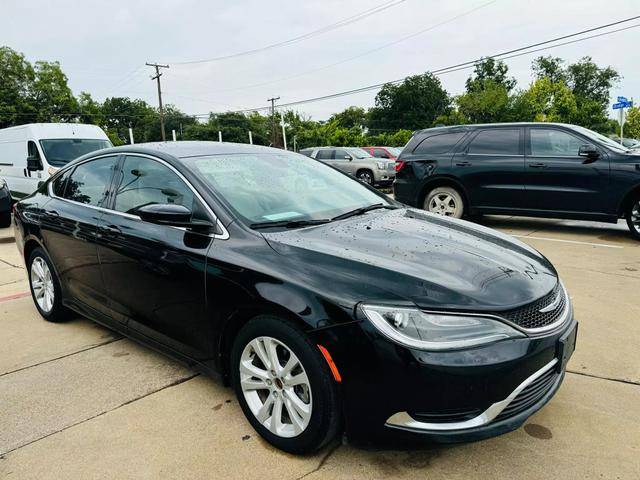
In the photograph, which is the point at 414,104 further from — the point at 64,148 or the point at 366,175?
the point at 64,148

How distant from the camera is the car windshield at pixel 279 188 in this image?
288 cm

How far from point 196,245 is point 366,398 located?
1.27 meters

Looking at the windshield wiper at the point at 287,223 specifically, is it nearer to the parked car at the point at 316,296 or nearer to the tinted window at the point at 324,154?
the parked car at the point at 316,296

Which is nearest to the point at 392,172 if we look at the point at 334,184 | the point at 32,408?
the point at 334,184

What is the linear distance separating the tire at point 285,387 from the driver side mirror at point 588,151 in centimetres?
661

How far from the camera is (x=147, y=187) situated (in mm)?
3275

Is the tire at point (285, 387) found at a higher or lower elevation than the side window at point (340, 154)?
lower

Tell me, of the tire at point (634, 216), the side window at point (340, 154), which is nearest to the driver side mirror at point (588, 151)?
the tire at point (634, 216)

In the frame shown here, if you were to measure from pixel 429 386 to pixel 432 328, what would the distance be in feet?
0.74

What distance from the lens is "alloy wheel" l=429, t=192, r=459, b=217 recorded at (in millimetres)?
8445

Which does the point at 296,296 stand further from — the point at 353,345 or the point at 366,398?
the point at 366,398

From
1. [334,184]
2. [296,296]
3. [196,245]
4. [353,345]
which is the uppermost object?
[334,184]

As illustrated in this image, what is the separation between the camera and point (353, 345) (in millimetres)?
2049

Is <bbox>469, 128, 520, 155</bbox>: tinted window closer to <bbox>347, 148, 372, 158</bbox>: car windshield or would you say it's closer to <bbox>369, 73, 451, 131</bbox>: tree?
<bbox>347, 148, 372, 158</bbox>: car windshield
